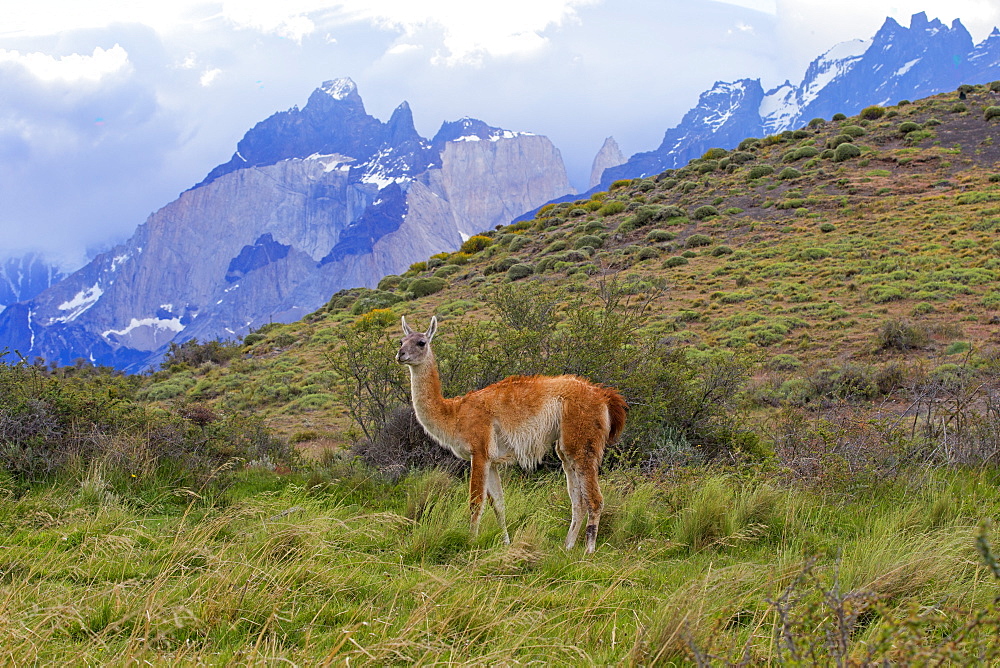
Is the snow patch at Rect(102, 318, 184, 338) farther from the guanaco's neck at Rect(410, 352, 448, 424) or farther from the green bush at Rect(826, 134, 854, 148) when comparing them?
the guanaco's neck at Rect(410, 352, 448, 424)

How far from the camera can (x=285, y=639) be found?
287 cm

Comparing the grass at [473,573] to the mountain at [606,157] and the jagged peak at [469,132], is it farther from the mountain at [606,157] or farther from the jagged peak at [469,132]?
the mountain at [606,157]

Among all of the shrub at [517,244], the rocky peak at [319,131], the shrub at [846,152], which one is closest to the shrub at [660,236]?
the shrub at [517,244]

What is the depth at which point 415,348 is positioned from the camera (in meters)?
5.34

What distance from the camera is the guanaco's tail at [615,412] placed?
5219mm

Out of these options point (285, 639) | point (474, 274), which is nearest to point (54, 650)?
point (285, 639)

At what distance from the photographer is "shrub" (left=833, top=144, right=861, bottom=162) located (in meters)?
34.5

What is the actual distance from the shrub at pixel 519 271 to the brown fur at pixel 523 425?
24072 mm

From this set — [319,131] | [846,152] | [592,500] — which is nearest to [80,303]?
[319,131]

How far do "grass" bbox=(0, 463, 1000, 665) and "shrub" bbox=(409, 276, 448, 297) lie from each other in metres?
27.2

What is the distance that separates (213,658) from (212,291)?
131 m

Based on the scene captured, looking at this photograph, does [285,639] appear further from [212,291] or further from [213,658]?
[212,291]

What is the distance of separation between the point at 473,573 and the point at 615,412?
6.90ft

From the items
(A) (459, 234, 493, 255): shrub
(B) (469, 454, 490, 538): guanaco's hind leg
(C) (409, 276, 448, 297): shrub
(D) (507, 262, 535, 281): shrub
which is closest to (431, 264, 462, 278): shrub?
(C) (409, 276, 448, 297): shrub
